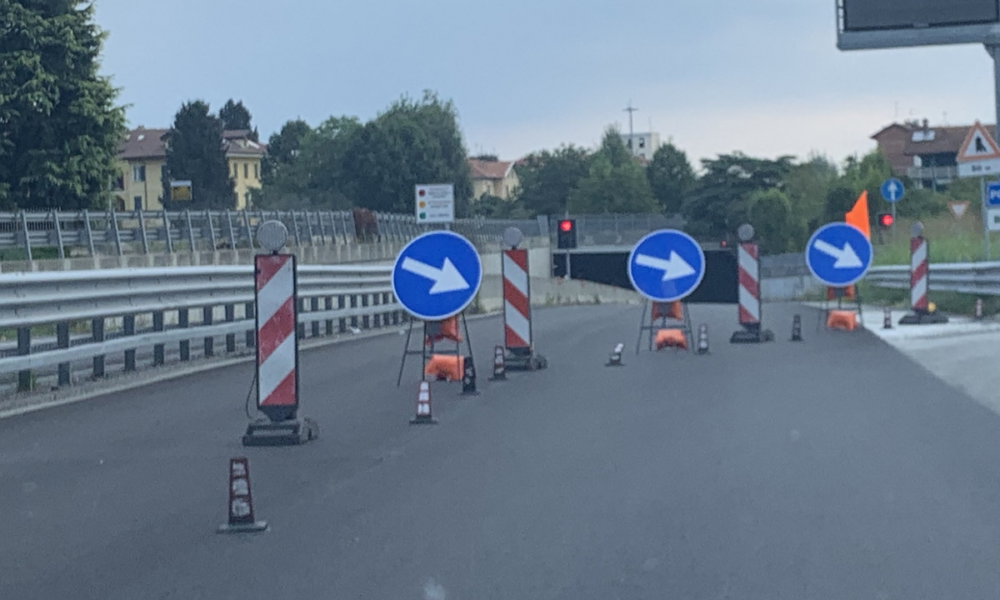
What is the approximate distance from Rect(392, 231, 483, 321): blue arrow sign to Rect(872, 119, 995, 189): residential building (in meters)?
122

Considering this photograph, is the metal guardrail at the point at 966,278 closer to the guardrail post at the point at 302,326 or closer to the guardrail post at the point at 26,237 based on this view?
the guardrail post at the point at 302,326

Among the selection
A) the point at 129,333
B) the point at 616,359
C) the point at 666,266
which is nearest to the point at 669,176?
the point at 666,266

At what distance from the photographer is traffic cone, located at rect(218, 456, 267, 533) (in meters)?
6.70

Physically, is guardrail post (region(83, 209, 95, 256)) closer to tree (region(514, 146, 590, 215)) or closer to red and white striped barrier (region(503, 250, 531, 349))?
red and white striped barrier (region(503, 250, 531, 349))

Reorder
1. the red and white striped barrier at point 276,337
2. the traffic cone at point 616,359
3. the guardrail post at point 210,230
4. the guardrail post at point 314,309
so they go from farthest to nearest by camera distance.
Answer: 1. the guardrail post at point 210,230
2. the guardrail post at point 314,309
3. the traffic cone at point 616,359
4. the red and white striped barrier at point 276,337

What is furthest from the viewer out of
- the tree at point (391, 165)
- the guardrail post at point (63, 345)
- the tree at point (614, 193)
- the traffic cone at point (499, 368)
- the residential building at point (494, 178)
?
the residential building at point (494, 178)

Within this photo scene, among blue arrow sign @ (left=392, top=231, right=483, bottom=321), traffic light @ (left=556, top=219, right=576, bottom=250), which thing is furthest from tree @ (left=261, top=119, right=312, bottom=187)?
blue arrow sign @ (left=392, top=231, right=483, bottom=321)

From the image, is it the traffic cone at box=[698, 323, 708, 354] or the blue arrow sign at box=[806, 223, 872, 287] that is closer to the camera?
the traffic cone at box=[698, 323, 708, 354]

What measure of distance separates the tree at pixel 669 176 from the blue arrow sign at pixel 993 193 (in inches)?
4653

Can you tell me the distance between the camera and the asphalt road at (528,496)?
581 centimetres

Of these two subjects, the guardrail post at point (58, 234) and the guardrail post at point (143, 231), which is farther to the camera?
the guardrail post at point (143, 231)

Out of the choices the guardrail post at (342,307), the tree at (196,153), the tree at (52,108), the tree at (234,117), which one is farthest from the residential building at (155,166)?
the guardrail post at (342,307)

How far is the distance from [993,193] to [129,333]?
13.7 meters

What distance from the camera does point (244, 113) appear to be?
17488 centimetres
